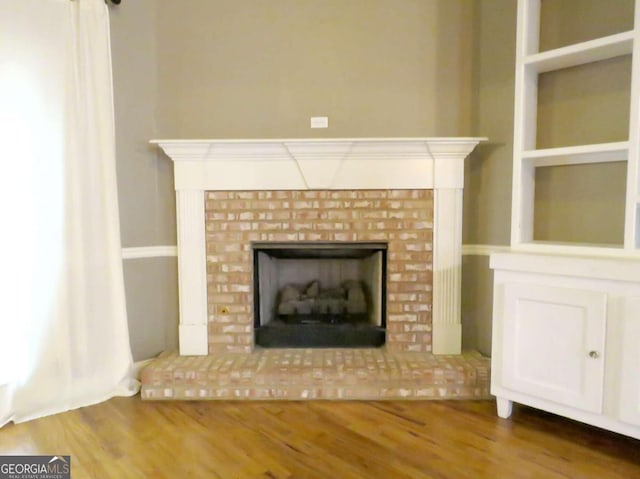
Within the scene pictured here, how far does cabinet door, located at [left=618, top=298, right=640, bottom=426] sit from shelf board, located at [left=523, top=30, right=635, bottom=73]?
112 centimetres

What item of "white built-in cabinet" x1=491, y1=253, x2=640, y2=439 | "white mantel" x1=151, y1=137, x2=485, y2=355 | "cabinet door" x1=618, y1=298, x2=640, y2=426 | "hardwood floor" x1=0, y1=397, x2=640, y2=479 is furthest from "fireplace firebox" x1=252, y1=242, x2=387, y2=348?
"cabinet door" x1=618, y1=298, x2=640, y2=426

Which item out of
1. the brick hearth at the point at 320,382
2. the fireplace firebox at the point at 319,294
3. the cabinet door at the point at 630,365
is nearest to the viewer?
the cabinet door at the point at 630,365

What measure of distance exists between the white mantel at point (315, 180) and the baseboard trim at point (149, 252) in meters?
0.13

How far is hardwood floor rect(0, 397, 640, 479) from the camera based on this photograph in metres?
1.57

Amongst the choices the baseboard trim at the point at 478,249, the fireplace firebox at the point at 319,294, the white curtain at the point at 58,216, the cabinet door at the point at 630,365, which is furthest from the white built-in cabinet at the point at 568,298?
the white curtain at the point at 58,216

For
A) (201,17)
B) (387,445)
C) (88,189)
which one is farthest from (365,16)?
(387,445)

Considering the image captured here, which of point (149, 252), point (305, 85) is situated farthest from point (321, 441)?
point (305, 85)

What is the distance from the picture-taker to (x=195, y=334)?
2457mm

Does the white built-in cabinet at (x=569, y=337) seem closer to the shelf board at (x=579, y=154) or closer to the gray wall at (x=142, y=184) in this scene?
the shelf board at (x=579, y=154)

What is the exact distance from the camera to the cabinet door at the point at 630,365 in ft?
5.11

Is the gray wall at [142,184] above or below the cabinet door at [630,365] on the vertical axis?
above

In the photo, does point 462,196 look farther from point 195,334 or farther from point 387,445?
point 195,334

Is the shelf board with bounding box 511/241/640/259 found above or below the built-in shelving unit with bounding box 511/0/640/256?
below

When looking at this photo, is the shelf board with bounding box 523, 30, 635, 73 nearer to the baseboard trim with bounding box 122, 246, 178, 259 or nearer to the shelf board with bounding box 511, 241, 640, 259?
the shelf board with bounding box 511, 241, 640, 259
